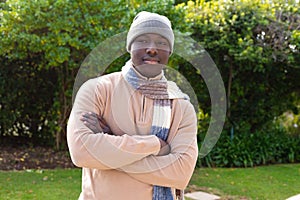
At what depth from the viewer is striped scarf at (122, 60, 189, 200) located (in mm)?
1589

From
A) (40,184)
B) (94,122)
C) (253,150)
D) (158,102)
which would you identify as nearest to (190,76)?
(40,184)

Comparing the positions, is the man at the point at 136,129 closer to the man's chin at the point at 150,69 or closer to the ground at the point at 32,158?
the man's chin at the point at 150,69

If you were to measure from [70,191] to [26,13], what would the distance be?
2353mm

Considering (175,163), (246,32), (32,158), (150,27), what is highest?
(246,32)

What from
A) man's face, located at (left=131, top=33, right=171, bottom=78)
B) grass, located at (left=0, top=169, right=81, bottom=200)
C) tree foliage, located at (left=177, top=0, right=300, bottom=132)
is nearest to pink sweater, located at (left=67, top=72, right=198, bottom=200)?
man's face, located at (left=131, top=33, right=171, bottom=78)

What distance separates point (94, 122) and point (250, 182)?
4.25m

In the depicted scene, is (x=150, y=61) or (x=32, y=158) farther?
(x=32, y=158)

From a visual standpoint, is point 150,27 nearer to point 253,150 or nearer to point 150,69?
point 150,69

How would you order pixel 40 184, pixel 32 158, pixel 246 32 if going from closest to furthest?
pixel 40 184
pixel 32 158
pixel 246 32

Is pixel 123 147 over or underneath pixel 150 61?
underneath

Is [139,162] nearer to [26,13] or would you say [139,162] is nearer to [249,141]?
[26,13]

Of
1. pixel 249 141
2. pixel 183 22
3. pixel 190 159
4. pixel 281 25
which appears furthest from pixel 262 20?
pixel 190 159

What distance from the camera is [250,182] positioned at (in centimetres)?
532

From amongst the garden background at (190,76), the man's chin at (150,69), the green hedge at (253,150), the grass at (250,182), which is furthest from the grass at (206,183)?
the man's chin at (150,69)
